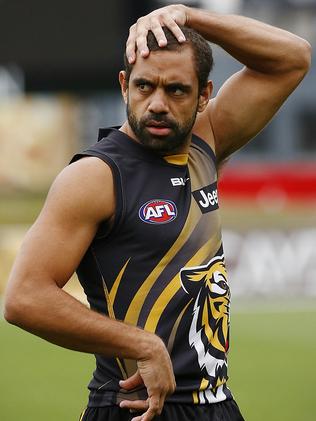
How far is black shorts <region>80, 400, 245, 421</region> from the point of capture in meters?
4.22

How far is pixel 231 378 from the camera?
11.2 metres

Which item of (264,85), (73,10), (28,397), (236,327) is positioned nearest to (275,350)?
(236,327)

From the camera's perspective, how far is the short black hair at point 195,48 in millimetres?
4211

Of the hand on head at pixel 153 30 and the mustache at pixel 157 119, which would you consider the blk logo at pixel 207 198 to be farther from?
the hand on head at pixel 153 30

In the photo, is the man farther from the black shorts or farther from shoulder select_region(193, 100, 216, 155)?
shoulder select_region(193, 100, 216, 155)

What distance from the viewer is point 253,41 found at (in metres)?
Result: 4.62

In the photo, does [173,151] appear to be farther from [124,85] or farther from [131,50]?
[131,50]

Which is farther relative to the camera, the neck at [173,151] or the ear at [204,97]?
the ear at [204,97]

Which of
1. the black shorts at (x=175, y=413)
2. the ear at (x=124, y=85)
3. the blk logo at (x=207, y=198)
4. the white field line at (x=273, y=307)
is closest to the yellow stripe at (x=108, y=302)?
the black shorts at (x=175, y=413)

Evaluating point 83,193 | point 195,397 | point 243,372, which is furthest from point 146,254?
point 243,372

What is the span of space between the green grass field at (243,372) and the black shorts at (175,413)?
16.3 feet

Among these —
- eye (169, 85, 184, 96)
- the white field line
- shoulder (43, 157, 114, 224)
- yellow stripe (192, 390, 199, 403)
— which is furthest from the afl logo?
the white field line

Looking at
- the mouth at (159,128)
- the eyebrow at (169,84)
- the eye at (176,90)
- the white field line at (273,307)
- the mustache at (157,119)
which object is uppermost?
the eyebrow at (169,84)

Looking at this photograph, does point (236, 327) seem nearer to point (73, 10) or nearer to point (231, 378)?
point (231, 378)
